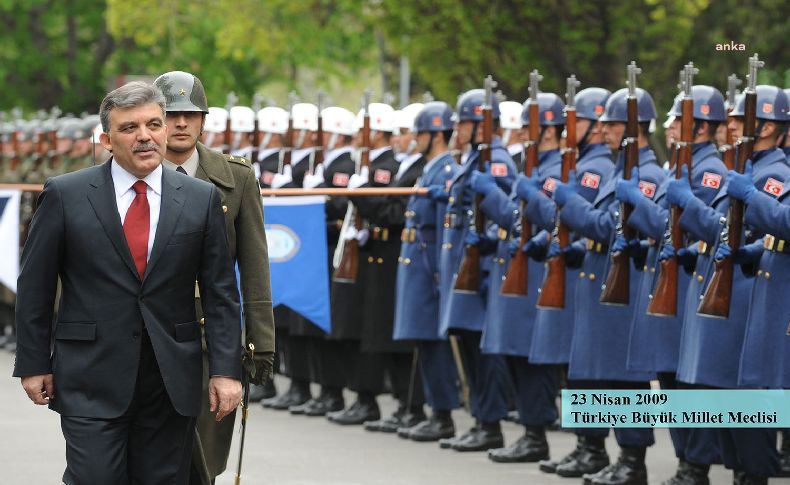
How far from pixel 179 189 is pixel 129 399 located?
0.74 m

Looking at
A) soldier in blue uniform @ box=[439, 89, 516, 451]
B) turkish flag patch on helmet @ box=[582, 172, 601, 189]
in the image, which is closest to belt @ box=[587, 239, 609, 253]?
turkish flag patch on helmet @ box=[582, 172, 601, 189]

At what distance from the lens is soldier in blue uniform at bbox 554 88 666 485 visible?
10062 millimetres

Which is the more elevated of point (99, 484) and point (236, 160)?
point (236, 160)

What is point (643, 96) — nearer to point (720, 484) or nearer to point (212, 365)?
point (720, 484)

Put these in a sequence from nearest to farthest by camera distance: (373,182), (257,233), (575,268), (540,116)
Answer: (257,233) → (575,268) → (540,116) → (373,182)

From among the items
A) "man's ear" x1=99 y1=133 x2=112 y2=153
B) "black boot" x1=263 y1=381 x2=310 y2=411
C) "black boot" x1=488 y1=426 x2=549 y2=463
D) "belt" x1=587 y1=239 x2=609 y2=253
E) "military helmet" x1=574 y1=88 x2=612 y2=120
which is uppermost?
"military helmet" x1=574 y1=88 x2=612 y2=120

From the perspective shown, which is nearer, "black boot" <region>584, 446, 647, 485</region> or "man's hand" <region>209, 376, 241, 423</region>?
"man's hand" <region>209, 376, 241, 423</region>

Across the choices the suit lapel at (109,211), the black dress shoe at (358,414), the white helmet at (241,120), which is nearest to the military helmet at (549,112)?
the black dress shoe at (358,414)

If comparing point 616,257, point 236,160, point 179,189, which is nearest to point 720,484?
point 616,257

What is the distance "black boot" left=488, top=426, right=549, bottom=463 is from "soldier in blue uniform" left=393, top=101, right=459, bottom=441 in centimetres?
122

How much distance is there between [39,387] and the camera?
20.6ft

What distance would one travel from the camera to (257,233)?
7.15 m

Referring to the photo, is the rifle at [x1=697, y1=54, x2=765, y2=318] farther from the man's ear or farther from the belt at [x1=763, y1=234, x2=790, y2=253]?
the man's ear

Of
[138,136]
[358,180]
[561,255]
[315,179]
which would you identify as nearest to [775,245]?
[561,255]
